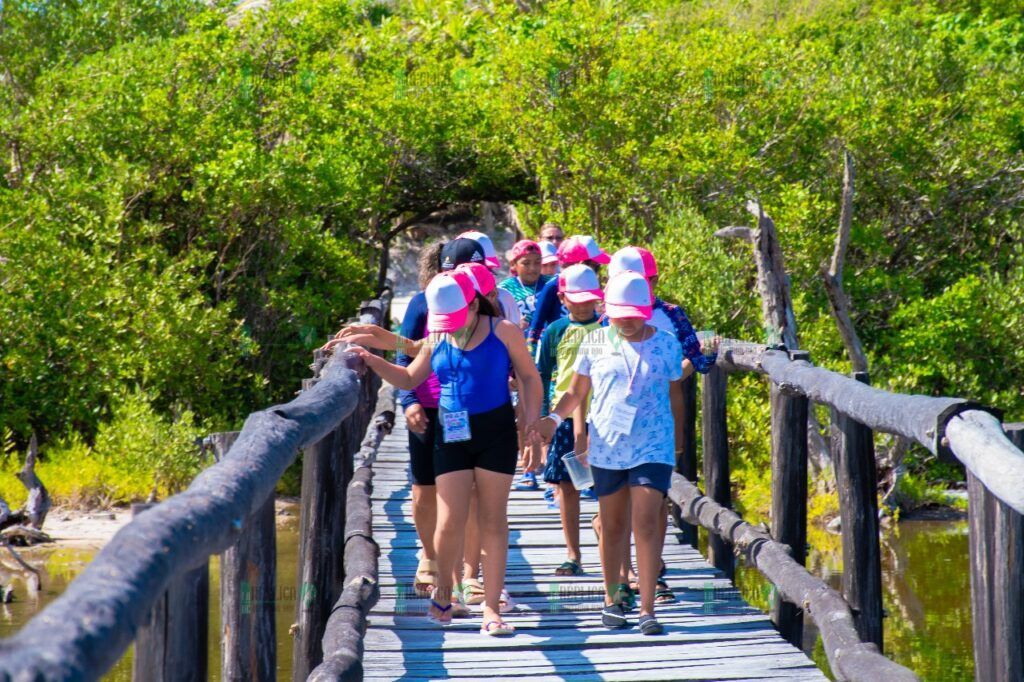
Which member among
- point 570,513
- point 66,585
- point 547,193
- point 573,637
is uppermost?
point 547,193

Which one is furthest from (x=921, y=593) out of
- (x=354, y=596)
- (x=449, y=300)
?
(x=354, y=596)

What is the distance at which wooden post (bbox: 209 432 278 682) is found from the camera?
4023mm

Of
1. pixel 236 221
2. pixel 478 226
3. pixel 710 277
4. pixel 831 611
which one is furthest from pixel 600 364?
pixel 478 226

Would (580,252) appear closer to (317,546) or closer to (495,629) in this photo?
(317,546)

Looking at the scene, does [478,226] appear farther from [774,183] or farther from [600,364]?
[600,364]

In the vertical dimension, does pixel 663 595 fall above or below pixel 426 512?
below

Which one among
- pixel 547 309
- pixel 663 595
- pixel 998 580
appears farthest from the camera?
pixel 547 309

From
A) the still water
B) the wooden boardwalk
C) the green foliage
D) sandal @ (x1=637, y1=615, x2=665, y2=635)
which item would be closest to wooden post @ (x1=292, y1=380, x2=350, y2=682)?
the wooden boardwalk

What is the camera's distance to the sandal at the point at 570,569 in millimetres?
6543

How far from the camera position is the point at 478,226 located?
84.3ft

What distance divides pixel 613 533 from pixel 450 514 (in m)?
0.69

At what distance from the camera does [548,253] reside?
835 cm

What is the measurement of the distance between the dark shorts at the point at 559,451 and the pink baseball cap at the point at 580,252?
1.15 meters

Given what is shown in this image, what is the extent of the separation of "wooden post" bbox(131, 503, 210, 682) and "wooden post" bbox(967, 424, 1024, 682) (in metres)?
1.81
